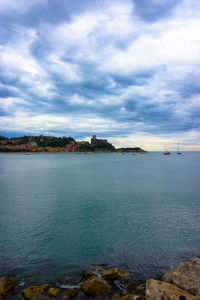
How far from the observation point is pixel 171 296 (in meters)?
7.60

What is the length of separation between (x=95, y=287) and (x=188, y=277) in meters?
4.20

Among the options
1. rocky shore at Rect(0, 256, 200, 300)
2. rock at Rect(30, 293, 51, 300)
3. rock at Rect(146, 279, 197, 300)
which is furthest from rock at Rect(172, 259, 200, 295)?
rock at Rect(30, 293, 51, 300)

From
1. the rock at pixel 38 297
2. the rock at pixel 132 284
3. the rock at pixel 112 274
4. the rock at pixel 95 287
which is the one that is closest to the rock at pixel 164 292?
the rock at pixel 132 284

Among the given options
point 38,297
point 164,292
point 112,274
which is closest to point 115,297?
point 112,274

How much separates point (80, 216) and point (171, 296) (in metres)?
14.7

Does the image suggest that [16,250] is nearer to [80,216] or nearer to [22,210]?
[80,216]

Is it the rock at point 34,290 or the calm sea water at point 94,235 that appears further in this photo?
the calm sea water at point 94,235

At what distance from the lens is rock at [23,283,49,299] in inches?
355

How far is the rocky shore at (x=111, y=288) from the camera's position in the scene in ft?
26.8

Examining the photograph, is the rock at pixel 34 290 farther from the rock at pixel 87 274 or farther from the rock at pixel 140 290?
the rock at pixel 140 290

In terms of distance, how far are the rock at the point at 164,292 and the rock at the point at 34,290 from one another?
495cm

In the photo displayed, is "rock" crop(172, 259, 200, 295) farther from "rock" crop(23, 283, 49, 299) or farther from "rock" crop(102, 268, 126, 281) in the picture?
"rock" crop(23, 283, 49, 299)

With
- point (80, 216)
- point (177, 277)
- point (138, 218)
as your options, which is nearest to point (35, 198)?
point (80, 216)

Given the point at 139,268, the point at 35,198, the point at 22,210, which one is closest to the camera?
the point at 139,268
